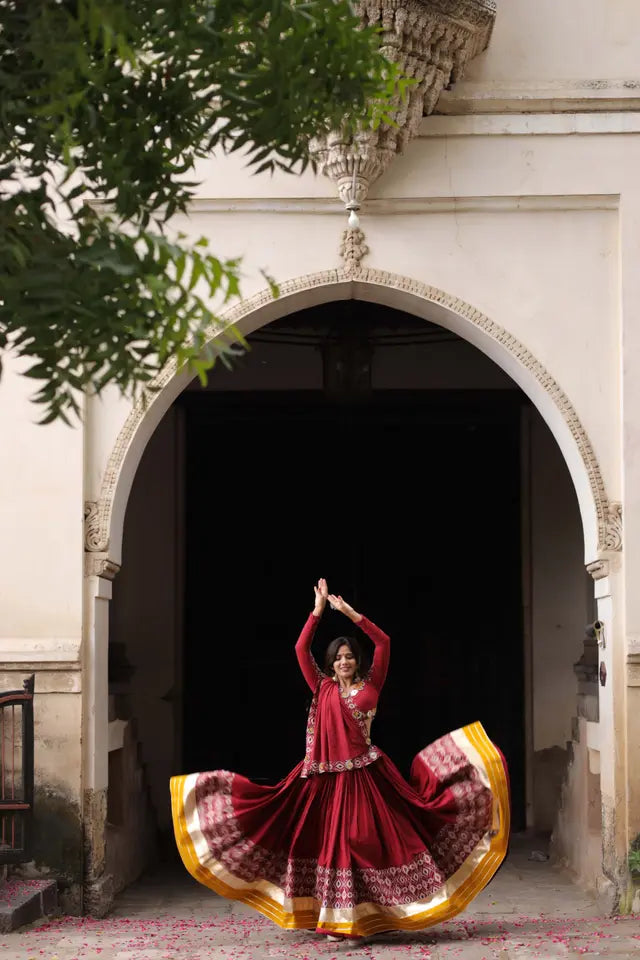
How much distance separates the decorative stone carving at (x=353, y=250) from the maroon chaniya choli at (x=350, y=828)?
2.03m

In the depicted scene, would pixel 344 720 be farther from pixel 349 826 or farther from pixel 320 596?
pixel 320 596

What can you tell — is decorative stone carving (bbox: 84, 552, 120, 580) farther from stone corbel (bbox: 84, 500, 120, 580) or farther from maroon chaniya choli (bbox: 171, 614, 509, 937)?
maroon chaniya choli (bbox: 171, 614, 509, 937)

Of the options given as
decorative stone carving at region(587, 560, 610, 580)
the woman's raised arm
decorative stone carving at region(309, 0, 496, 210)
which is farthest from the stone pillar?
decorative stone carving at region(587, 560, 610, 580)

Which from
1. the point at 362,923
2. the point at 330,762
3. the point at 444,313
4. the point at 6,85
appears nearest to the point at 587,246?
the point at 444,313

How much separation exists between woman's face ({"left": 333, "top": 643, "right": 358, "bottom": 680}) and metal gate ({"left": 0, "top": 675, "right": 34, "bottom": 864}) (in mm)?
1670

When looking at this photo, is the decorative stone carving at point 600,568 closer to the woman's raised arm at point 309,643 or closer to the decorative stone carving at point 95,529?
the woman's raised arm at point 309,643

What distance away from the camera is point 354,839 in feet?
21.1

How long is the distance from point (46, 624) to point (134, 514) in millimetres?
3573

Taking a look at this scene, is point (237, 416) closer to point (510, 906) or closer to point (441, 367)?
point (441, 367)

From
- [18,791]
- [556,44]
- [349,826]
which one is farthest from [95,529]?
[556,44]

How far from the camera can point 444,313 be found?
770cm

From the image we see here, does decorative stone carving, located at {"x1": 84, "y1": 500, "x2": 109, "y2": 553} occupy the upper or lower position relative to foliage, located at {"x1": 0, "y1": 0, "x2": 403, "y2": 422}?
lower

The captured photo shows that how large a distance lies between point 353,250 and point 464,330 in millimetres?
757

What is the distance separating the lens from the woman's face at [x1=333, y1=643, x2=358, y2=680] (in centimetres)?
672
